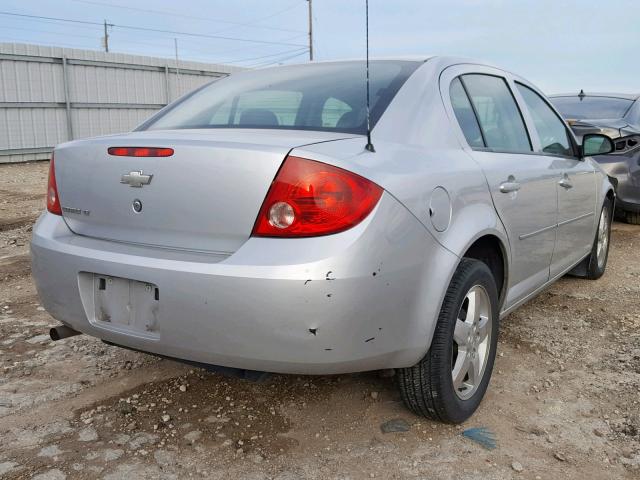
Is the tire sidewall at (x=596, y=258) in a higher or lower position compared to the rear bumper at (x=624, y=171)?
lower

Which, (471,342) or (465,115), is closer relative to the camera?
(471,342)

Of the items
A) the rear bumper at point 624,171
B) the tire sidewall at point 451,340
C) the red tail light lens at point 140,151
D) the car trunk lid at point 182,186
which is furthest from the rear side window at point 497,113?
the rear bumper at point 624,171

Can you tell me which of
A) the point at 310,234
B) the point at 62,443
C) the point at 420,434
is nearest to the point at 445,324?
the point at 420,434

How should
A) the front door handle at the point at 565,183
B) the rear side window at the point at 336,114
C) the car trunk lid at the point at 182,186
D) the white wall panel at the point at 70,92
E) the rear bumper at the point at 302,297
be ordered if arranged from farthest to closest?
the white wall panel at the point at 70,92 < the front door handle at the point at 565,183 < the rear side window at the point at 336,114 < the car trunk lid at the point at 182,186 < the rear bumper at the point at 302,297

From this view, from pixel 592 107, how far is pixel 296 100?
5.76 m

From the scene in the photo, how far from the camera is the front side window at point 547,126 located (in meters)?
3.50

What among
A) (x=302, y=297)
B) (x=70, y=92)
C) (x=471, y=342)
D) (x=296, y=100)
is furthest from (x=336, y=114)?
(x=70, y=92)

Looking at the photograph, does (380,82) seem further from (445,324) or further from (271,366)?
(271,366)

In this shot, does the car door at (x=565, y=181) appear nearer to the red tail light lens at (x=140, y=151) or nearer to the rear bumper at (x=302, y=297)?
the rear bumper at (x=302, y=297)

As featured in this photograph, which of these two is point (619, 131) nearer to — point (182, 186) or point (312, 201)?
point (312, 201)

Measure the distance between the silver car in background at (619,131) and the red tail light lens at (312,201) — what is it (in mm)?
4834

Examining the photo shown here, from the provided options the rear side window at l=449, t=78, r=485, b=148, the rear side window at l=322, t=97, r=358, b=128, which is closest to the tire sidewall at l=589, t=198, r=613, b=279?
the rear side window at l=449, t=78, r=485, b=148

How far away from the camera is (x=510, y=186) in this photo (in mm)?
2756

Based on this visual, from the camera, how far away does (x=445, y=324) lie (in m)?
2.25
